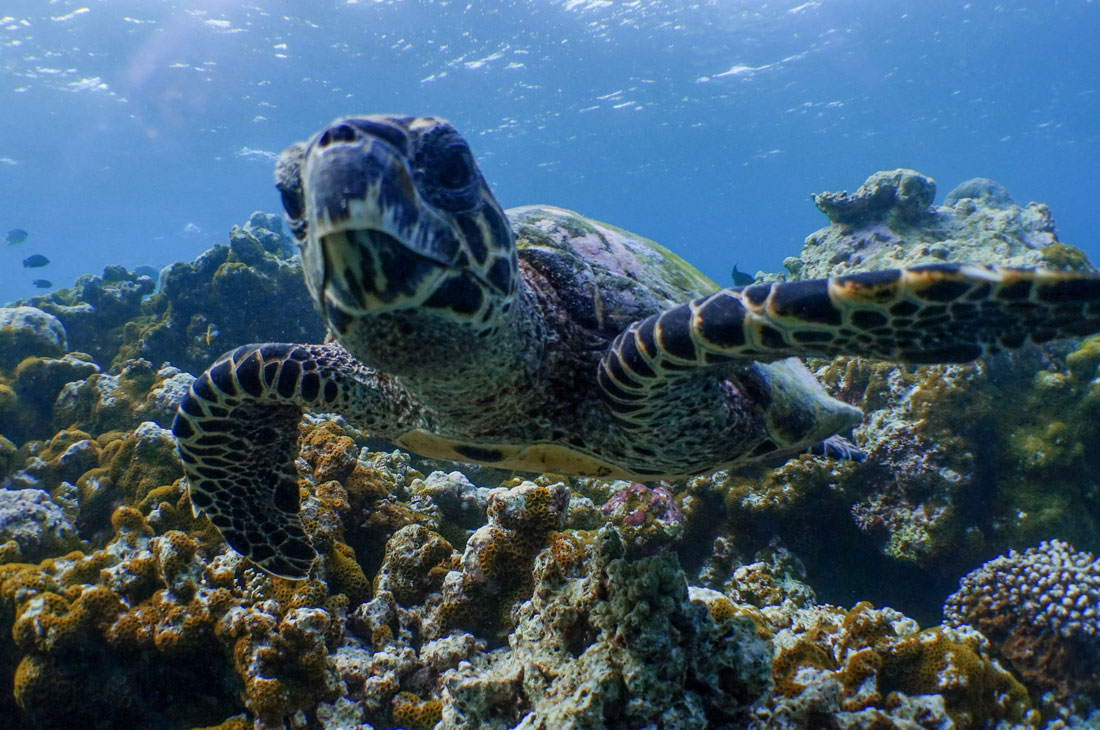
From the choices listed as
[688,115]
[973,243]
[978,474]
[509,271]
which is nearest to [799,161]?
[688,115]

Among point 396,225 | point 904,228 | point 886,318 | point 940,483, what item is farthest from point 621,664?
point 904,228

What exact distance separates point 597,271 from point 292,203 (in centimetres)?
159

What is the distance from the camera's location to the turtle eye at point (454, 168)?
5.47 feet

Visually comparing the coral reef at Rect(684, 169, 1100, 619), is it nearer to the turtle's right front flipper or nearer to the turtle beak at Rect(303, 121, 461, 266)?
the turtle's right front flipper

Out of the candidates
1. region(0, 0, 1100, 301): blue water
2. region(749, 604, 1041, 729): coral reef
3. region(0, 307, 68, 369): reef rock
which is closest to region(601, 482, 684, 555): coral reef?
region(749, 604, 1041, 729): coral reef

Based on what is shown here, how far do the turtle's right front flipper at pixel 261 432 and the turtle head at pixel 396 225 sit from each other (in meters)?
1.06

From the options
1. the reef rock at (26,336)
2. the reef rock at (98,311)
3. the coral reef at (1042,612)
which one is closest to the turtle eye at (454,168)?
the coral reef at (1042,612)

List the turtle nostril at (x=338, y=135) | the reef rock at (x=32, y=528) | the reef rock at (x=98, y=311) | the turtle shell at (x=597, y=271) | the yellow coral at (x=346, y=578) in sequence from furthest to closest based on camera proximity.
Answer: the reef rock at (x=98, y=311) < the reef rock at (x=32, y=528) < the yellow coral at (x=346, y=578) < the turtle shell at (x=597, y=271) < the turtle nostril at (x=338, y=135)

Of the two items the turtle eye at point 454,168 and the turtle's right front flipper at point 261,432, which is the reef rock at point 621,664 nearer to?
the turtle's right front flipper at point 261,432

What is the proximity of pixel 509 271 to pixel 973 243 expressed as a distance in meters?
9.40

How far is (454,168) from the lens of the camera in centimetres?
169

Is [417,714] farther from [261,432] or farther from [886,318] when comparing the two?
[886,318]

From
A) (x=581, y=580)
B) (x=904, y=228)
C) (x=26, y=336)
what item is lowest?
(x=581, y=580)

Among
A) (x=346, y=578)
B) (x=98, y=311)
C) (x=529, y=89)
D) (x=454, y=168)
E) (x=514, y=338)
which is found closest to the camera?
(x=454, y=168)
